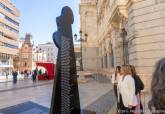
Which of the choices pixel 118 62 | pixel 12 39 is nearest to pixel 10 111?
pixel 118 62

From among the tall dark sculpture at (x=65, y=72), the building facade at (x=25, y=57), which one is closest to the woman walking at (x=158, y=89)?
the tall dark sculpture at (x=65, y=72)

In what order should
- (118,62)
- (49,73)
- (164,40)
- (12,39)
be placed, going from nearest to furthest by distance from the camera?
(164,40) < (118,62) < (49,73) < (12,39)

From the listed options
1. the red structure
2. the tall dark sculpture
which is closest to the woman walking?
the tall dark sculpture

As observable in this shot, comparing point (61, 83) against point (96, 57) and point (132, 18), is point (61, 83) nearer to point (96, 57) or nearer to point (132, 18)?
point (132, 18)

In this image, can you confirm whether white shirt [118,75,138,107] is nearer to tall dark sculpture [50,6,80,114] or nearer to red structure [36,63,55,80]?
tall dark sculpture [50,6,80,114]

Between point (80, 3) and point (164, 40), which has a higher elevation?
point (80, 3)

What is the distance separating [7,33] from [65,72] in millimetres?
72648

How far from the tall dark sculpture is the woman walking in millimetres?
2293

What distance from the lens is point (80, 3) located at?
164ft

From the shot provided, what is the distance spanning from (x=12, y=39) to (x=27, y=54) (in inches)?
726

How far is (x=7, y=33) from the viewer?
241ft

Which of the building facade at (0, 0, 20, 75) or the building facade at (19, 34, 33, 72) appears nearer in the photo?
the building facade at (0, 0, 20, 75)

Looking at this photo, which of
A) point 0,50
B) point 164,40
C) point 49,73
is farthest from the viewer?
point 0,50

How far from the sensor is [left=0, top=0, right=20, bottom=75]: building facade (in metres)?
69.4
